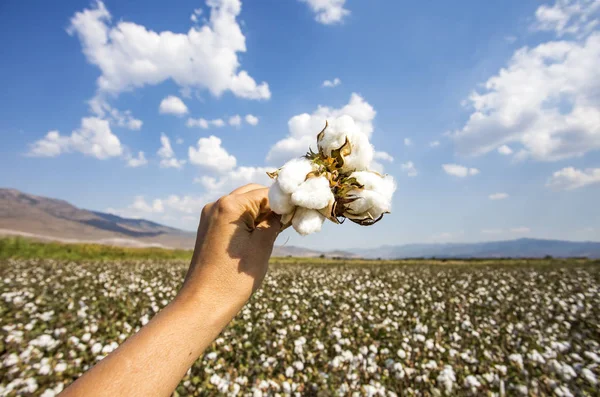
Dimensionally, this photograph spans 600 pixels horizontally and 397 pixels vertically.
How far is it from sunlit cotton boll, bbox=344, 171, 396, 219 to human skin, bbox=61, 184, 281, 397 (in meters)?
0.48

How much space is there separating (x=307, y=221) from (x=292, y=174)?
271 millimetres

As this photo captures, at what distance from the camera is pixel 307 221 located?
5.76 ft

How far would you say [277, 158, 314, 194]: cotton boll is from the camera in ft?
5.58

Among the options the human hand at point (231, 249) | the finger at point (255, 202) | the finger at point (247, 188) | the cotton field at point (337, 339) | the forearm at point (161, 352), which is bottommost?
the cotton field at point (337, 339)

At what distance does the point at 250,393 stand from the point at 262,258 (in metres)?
4.16

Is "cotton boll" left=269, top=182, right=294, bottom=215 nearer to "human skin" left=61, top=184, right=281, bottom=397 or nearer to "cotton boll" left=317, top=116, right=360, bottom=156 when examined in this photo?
"human skin" left=61, top=184, right=281, bottom=397

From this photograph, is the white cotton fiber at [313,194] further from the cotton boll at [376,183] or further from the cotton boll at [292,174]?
the cotton boll at [376,183]

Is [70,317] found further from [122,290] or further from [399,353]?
[399,353]

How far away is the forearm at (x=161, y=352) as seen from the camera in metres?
1.34

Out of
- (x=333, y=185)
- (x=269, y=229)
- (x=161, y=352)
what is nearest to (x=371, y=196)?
(x=333, y=185)

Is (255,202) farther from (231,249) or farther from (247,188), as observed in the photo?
(231,249)

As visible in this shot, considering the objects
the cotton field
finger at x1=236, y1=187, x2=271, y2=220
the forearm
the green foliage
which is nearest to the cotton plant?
→ finger at x1=236, y1=187, x2=271, y2=220

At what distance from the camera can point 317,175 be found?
72.4 inches

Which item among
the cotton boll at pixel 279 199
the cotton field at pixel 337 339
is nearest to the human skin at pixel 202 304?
the cotton boll at pixel 279 199
